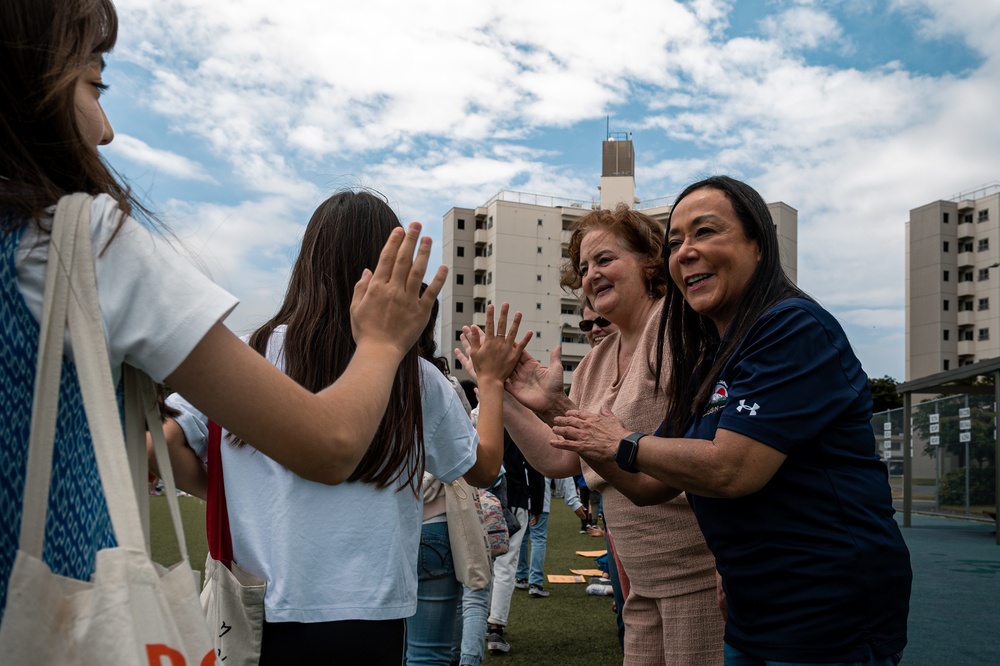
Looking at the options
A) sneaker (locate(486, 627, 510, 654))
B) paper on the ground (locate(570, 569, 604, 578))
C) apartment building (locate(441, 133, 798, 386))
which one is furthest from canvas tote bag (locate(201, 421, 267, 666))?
apartment building (locate(441, 133, 798, 386))

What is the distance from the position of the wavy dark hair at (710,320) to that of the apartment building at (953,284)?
76.7m

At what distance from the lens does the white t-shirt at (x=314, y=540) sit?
2059mm

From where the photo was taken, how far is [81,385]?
0.99 meters

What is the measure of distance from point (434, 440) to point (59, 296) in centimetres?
156

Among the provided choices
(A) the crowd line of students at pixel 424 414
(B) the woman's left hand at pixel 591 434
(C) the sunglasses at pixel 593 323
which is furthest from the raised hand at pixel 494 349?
(C) the sunglasses at pixel 593 323

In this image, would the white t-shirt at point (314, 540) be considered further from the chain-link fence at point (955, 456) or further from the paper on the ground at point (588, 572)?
the chain-link fence at point (955, 456)

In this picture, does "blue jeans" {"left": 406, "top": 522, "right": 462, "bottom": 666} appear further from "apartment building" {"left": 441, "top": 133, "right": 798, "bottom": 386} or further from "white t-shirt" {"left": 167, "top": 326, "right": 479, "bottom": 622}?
"apartment building" {"left": 441, "top": 133, "right": 798, "bottom": 386}

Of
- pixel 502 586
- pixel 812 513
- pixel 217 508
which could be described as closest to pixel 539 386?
pixel 812 513

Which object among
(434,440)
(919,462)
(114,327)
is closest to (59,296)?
(114,327)

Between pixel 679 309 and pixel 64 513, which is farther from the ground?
pixel 679 309

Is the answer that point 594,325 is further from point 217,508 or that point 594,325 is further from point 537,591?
point 537,591

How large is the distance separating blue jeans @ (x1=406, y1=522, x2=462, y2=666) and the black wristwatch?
4.35 ft

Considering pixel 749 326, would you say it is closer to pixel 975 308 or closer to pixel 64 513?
pixel 64 513

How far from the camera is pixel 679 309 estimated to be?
3.11 metres
